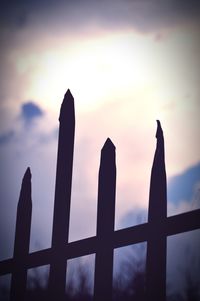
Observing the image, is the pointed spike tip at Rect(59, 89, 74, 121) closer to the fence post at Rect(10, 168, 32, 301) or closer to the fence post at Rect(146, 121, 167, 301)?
the fence post at Rect(10, 168, 32, 301)

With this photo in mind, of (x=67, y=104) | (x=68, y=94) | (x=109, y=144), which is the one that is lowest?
(x=109, y=144)

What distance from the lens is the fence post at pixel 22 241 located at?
322 centimetres

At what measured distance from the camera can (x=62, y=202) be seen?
122 inches

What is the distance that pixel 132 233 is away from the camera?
2.56m

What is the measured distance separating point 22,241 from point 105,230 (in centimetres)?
100

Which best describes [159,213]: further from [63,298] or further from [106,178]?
[63,298]

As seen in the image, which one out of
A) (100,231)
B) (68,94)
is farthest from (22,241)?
(68,94)

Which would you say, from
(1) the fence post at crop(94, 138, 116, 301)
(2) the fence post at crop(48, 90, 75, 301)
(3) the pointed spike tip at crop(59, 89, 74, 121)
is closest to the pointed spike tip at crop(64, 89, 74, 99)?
(3) the pointed spike tip at crop(59, 89, 74, 121)

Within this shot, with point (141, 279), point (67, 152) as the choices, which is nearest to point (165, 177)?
→ point (67, 152)

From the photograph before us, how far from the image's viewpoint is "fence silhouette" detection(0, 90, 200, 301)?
259cm

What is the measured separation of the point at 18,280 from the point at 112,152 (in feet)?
4.97

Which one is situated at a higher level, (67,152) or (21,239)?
(67,152)

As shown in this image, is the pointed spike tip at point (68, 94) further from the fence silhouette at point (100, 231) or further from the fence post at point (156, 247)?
the fence post at point (156, 247)

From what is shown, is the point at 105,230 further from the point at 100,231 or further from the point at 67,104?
the point at 67,104
